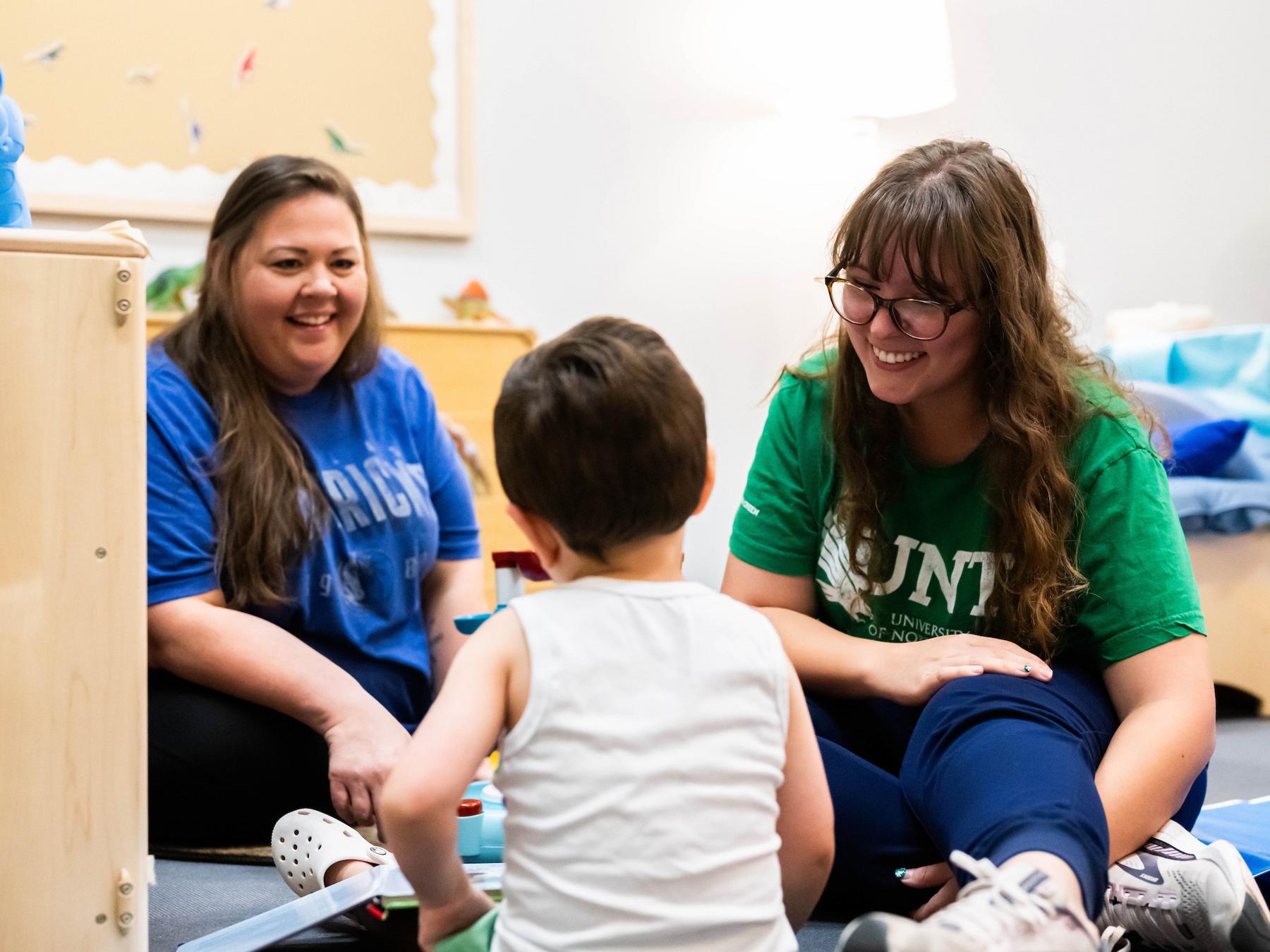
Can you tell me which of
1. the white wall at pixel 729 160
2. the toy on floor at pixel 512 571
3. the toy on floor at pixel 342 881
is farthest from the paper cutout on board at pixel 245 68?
the toy on floor at pixel 342 881

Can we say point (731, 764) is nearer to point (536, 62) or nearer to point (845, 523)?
point (845, 523)

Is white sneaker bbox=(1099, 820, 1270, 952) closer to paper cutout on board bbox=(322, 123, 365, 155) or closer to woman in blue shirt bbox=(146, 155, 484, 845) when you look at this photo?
woman in blue shirt bbox=(146, 155, 484, 845)

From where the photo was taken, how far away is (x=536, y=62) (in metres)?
2.71

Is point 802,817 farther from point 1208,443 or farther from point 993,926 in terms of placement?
point 1208,443

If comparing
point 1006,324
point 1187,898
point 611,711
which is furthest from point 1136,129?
point 611,711

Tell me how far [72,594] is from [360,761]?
0.41 meters

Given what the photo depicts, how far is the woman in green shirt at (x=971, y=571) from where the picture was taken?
1.08m

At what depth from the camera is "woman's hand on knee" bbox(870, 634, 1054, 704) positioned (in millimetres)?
1146

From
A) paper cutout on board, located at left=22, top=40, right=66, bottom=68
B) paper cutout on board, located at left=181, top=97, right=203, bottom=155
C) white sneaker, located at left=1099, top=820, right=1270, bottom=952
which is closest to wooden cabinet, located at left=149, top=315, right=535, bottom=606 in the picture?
paper cutout on board, located at left=181, top=97, right=203, bottom=155

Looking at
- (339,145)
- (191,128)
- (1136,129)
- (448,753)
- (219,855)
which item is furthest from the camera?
(1136,129)

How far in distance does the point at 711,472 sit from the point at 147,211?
1.84 m

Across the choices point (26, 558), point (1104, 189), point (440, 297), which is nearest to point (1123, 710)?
point (26, 558)

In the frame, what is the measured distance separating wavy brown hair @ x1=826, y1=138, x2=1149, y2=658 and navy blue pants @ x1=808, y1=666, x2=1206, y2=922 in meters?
0.09

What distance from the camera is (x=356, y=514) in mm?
1554
